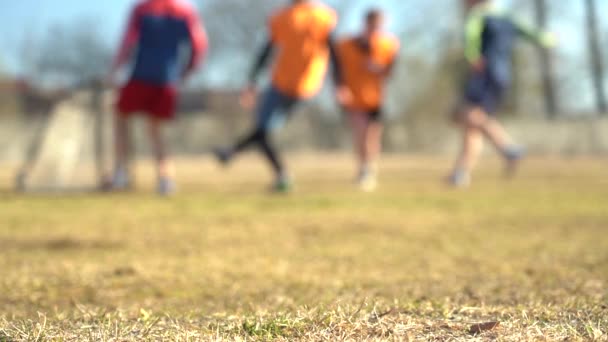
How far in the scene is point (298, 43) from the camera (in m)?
6.80

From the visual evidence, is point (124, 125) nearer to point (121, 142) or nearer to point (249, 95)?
point (121, 142)

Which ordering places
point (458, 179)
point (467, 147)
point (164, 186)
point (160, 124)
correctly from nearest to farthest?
point (164, 186)
point (160, 124)
point (467, 147)
point (458, 179)

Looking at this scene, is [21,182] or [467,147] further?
[467,147]

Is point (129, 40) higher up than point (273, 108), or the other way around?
point (129, 40)

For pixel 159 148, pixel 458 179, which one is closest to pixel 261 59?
pixel 159 148

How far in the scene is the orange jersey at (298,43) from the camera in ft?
22.2

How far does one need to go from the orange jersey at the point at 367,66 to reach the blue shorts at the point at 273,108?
1162mm

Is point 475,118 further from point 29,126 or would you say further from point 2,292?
point 29,126

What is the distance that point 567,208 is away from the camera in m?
5.30

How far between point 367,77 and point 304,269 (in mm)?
5227

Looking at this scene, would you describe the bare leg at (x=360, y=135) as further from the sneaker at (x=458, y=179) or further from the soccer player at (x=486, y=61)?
the soccer player at (x=486, y=61)

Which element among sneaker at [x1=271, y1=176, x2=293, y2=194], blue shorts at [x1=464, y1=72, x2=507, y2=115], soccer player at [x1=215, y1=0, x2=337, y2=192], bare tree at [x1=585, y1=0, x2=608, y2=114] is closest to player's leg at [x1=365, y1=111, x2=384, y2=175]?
blue shorts at [x1=464, y1=72, x2=507, y2=115]

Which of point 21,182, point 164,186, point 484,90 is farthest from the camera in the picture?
point 484,90

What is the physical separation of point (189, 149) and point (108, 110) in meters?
23.6
